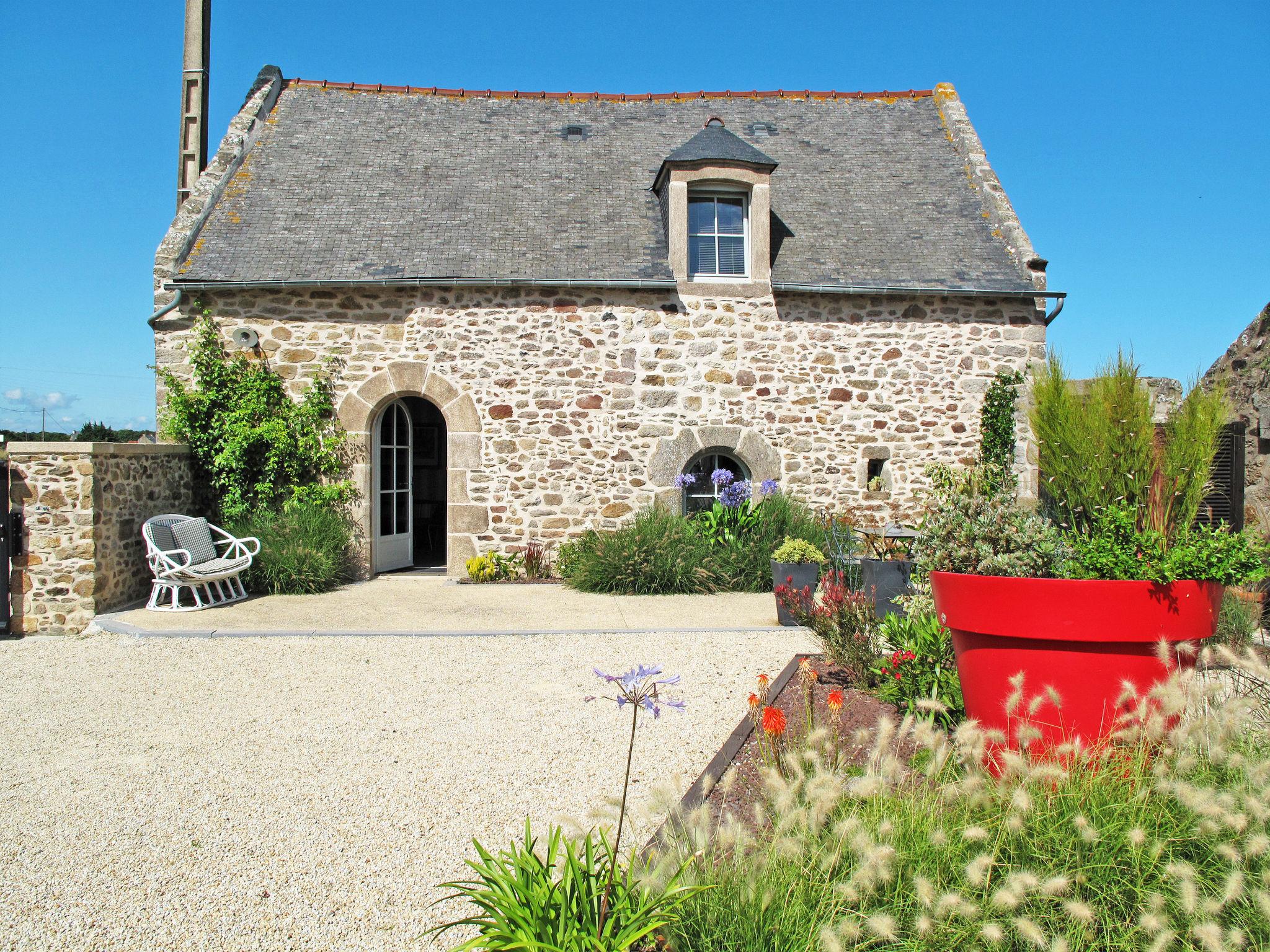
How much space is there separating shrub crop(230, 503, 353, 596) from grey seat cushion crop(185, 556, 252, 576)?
357 millimetres

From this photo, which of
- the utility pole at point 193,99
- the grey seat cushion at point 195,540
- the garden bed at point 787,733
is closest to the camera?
the garden bed at point 787,733

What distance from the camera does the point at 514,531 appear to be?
970 cm

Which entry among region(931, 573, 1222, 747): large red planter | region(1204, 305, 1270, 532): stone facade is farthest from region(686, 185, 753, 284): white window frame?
region(931, 573, 1222, 747): large red planter

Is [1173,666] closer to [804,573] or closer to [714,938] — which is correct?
[714,938]

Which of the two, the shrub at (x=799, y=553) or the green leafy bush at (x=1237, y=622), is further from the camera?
the shrub at (x=799, y=553)

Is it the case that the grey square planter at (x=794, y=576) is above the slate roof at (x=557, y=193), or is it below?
Answer: below

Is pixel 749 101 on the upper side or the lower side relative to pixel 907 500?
upper

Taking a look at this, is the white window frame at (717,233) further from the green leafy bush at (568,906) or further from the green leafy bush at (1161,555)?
the green leafy bush at (568,906)

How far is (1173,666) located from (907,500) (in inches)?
283

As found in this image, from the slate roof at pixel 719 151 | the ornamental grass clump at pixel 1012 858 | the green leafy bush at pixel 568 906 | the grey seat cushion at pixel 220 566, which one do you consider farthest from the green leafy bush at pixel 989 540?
the slate roof at pixel 719 151

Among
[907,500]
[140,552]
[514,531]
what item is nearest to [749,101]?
[907,500]

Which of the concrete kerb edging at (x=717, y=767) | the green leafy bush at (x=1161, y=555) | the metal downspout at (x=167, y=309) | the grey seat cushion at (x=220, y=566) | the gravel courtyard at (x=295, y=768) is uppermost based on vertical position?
the metal downspout at (x=167, y=309)

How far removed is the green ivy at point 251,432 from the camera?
9141 mm

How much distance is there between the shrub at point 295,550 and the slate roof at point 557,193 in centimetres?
270
